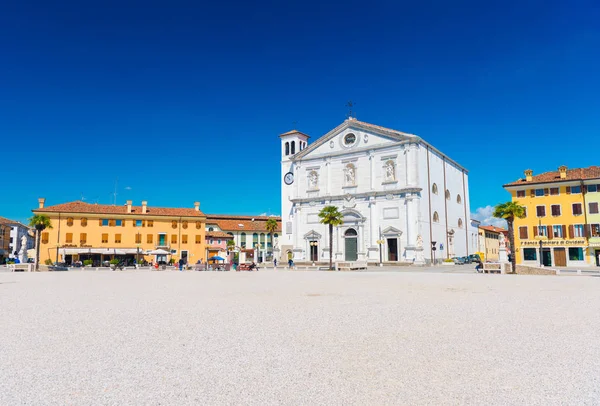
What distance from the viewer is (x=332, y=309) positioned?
39.2ft

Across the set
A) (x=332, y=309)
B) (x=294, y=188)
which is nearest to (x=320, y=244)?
(x=294, y=188)

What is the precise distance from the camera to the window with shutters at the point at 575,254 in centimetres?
4312

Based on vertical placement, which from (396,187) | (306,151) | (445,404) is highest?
(306,151)

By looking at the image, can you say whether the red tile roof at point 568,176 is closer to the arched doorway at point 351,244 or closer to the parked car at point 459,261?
the parked car at point 459,261

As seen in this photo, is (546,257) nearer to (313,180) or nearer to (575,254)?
(575,254)

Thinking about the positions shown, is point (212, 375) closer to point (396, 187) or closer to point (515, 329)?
point (515, 329)

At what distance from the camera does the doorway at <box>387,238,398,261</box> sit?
52531 millimetres

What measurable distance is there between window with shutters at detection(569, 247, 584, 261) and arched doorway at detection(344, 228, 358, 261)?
22295 mm

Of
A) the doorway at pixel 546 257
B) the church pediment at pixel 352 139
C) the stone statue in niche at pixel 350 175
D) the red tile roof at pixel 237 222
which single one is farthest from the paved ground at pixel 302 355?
the red tile roof at pixel 237 222

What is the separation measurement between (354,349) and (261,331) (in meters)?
2.25

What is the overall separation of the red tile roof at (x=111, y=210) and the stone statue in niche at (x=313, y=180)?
1613 centimetres

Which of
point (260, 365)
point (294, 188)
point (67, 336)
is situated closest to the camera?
point (260, 365)

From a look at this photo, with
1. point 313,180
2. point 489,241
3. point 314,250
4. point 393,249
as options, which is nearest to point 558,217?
point 393,249

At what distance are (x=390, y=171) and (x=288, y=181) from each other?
16.0 meters
